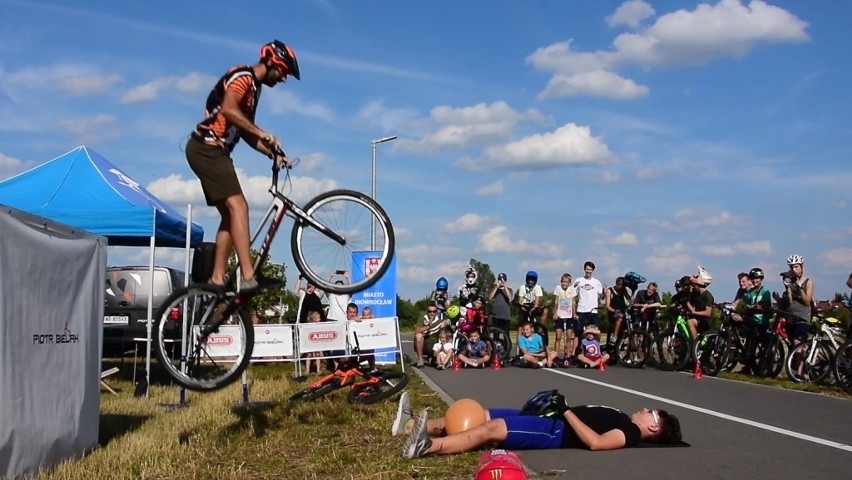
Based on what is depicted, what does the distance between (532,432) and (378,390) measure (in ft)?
14.4

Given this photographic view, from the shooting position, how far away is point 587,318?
2100cm

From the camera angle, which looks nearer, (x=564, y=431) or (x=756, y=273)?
(x=564, y=431)

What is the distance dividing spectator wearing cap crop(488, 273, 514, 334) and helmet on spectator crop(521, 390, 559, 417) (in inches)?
496

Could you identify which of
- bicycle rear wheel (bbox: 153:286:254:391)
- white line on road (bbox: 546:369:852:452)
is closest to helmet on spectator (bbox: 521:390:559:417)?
white line on road (bbox: 546:369:852:452)

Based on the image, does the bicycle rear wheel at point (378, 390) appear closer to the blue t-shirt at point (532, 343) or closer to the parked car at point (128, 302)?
the parked car at point (128, 302)

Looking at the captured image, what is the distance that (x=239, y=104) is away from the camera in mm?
7383

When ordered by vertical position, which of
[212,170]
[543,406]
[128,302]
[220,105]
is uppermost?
[220,105]

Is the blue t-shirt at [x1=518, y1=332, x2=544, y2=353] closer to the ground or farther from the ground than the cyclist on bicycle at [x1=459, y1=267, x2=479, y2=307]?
closer to the ground

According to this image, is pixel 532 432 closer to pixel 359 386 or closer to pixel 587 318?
pixel 359 386

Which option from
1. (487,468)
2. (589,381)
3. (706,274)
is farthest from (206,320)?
(706,274)

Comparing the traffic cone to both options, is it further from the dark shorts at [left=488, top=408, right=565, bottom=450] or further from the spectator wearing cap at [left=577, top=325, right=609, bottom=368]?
the dark shorts at [left=488, top=408, right=565, bottom=450]

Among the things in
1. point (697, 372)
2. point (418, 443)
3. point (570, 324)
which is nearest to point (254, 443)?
point (418, 443)

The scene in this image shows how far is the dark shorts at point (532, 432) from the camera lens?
858 centimetres

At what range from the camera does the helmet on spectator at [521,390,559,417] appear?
8.80 metres
